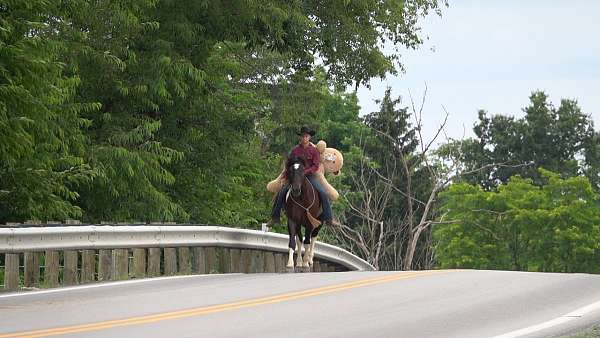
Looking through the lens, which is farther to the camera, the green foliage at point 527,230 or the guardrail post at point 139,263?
the green foliage at point 527,230

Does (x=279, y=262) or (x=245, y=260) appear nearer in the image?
(x=245, y=260)

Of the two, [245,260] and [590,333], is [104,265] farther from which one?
[590,333]

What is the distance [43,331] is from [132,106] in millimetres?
20542

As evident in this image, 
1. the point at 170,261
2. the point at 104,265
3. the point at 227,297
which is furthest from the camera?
the point at 170,261

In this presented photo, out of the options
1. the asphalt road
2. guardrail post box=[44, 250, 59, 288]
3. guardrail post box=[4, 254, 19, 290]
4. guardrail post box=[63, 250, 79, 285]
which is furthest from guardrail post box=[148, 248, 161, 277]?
guardrail post box=[4, 254, 19, 290]

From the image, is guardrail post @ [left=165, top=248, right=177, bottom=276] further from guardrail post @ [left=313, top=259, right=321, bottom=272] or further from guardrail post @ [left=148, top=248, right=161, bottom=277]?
guardrail post @ [left=313, top=259, right=321, bottom=272]

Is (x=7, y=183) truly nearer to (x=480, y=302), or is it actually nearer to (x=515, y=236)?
(x=480, y=302)

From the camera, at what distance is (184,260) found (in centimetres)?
2122

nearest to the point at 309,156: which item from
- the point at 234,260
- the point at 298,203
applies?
the point at 298,203

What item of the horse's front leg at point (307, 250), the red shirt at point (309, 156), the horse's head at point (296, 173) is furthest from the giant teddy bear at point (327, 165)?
the horse's head at point (296, 173)

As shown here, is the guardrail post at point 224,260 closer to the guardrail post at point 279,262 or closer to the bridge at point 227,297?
the bridge at point 227,297

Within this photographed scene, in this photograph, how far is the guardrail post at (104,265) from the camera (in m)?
18.9

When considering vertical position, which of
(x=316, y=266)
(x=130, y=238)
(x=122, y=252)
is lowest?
(x=316, y=266)

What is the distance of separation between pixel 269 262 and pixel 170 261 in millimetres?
4805
